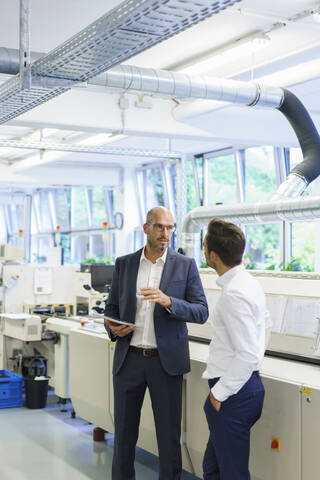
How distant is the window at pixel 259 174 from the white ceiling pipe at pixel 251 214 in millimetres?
A: 3886

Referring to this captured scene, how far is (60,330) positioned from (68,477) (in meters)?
1.73

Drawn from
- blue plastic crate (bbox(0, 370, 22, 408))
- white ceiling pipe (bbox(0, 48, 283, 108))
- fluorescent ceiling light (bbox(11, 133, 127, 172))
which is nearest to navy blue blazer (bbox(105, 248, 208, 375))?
white ceiling pipe (bbox(0, 48, 283, 108))

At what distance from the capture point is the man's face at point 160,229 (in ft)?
10.6

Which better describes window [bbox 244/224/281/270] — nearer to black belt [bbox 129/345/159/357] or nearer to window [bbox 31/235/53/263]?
black belt [bbox 129/345/159/357]

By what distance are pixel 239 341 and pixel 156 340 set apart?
2.45ft

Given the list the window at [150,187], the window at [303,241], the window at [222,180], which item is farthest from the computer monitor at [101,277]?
the window at [150,187]

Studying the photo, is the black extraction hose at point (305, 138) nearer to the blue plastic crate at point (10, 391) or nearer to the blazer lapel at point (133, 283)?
the blazer lapel at point (133, 283)

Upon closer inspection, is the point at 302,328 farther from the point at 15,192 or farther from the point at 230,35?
the point at 15,192

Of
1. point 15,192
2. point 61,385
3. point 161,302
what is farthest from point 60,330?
point 15,192

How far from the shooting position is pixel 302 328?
317cm

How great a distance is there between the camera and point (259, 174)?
30.0ft

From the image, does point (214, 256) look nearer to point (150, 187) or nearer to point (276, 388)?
point (276, 388)

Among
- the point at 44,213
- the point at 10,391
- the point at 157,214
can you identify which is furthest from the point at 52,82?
the point at 44,213

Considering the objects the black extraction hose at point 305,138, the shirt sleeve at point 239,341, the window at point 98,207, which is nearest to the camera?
the shirt sleeve at point 239,341
